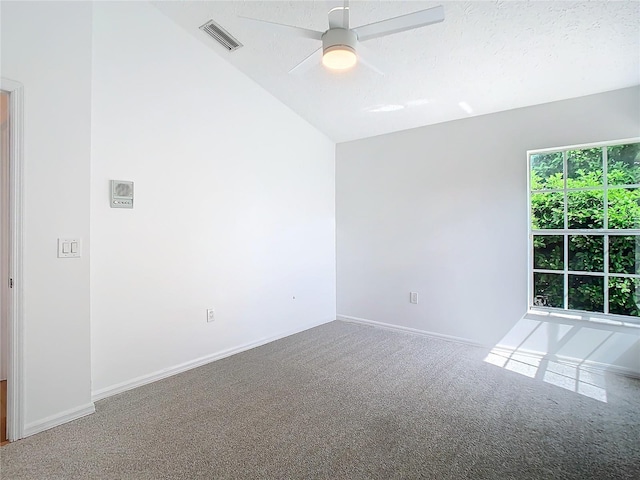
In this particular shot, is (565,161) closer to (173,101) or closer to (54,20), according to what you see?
(173,101)

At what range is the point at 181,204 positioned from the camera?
9.83ft

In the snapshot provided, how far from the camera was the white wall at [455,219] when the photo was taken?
3.12 metres

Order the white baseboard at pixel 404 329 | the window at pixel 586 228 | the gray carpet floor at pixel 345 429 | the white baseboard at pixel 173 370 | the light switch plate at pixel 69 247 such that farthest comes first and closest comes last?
the white baseboard at pixel 404 329
the window at pixel 586 228
the white baseboard at pixel 173 370
the light switch plate at pixel 69 247
the gray carpet floor at pixel 345 429

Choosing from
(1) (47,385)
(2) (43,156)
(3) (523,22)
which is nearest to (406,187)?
(3) (523,22)

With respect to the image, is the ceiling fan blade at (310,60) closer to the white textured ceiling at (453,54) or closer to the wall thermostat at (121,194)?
the white textured ceiling at (453,54)

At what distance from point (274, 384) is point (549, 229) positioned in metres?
3.06

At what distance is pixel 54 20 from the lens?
212 centimetres

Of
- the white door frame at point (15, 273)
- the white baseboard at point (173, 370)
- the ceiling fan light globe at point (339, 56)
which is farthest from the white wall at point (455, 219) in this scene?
the white door frame at point (15, 273)

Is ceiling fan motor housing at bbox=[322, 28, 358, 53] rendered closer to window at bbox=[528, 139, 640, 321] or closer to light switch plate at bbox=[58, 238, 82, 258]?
light switch plate at bbox=[58, 238, 82, 258]

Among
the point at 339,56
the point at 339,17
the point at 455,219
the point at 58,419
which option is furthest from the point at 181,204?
the point at 455,219

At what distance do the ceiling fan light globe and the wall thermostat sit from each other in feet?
5.86

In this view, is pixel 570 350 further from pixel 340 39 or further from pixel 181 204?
pixel 181 204

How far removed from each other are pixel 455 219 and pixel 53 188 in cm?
365

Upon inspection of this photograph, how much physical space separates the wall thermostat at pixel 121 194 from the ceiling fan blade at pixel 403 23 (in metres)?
2.02
